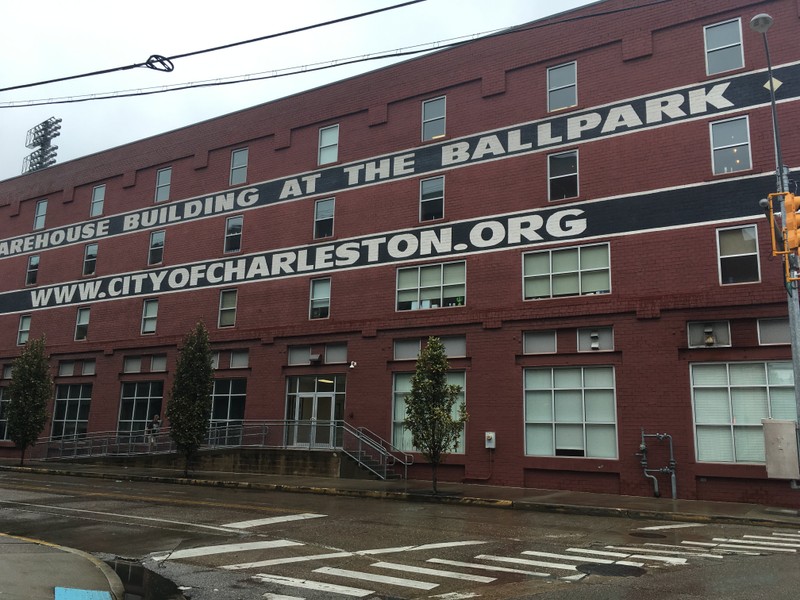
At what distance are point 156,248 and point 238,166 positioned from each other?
640 centimetres

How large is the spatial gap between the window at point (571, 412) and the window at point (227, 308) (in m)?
14.7

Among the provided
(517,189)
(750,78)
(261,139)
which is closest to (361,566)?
(517,189)

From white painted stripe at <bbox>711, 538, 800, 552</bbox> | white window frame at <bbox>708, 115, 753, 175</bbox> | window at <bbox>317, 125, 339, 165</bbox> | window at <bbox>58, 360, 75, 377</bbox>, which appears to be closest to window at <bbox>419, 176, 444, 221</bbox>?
window at <bbox>317, 125, 339, 165</bbox>

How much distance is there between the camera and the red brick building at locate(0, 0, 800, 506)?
19719 millimetres

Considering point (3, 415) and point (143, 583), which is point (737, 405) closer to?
point (143, 583)

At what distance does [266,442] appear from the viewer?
27312 mm

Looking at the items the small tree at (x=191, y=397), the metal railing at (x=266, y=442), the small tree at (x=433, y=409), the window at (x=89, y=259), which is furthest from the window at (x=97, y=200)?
the small tree at (x=433, y=409)

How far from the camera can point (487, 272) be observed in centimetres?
2405

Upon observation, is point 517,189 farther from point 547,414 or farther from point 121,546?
point 121,546

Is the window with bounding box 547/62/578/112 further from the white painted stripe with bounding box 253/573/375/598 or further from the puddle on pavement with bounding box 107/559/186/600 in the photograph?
the puddle on pavement with bounding box 107/559/186/600

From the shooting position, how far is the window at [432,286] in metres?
24.8

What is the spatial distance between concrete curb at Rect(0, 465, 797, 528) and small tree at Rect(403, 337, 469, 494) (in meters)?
1.47

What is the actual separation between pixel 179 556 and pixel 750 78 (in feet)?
67.8

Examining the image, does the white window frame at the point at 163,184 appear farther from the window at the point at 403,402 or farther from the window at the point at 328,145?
the window at the point at 403,402
